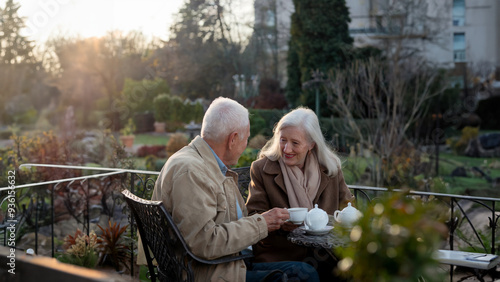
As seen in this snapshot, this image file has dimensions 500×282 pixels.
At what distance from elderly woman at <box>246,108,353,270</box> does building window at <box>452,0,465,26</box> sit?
27.1 m

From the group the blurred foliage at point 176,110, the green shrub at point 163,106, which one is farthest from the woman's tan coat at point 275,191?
the green shrub at point 163,106

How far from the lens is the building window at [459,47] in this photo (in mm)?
27531

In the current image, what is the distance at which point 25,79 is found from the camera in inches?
1112

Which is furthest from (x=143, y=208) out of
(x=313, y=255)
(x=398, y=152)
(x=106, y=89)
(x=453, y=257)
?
(x=106, y=89)

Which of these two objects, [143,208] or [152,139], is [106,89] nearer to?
[152,139]

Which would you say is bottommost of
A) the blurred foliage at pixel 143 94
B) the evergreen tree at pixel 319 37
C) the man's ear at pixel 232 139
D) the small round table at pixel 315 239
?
the small round table at pixel 315 239

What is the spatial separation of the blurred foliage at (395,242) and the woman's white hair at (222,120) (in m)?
1.29

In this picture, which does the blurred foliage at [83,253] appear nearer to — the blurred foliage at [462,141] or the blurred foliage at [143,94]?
the blurred foliage at [462,141]

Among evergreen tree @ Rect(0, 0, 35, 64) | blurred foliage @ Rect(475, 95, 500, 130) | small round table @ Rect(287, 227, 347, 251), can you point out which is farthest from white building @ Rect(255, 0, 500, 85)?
small round table @ Rect(287, 227, 347, 251)

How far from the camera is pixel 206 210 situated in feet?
7.56

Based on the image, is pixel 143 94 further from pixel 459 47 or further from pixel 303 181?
pixel 303 181

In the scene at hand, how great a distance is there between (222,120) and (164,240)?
0.66 m

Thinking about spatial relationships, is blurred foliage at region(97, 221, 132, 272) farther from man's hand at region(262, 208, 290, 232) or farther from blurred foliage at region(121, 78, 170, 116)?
blurred foliage at region(121, 78, 170, 116)

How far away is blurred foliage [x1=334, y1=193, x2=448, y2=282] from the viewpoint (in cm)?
128
